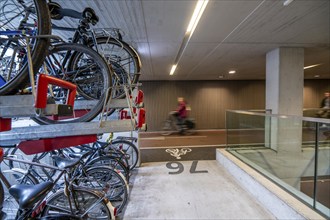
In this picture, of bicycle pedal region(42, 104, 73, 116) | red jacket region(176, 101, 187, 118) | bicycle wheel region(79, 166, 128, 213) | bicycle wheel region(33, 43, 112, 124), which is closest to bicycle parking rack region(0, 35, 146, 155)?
bicycle pedal region(42, 104, 73, 116)

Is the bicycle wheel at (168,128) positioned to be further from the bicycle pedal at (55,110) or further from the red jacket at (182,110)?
the bicycle pedal at (55,110)

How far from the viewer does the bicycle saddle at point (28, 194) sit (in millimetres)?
1458

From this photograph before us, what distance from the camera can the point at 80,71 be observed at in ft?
6.35

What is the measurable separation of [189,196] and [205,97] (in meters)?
6.86

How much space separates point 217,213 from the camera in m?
2.53

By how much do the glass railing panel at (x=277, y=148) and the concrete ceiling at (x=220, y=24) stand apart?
147cm

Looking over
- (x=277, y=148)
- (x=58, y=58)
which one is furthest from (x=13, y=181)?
(x=277, y=148)

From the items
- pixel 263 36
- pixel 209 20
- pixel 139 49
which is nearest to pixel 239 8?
pixel 209 20

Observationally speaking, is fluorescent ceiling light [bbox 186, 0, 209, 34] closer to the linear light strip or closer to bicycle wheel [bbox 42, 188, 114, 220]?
the linear light strip

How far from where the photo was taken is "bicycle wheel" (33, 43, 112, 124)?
65.9 inches

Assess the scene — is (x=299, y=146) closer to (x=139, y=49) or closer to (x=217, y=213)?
(x=217, y=213)

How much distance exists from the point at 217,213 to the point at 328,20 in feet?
10.7

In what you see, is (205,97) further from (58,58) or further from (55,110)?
(55,110)

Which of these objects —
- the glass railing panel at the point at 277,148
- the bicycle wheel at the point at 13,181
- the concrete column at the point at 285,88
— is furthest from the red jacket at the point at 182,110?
the bicycle wheel at the point at 13,181
